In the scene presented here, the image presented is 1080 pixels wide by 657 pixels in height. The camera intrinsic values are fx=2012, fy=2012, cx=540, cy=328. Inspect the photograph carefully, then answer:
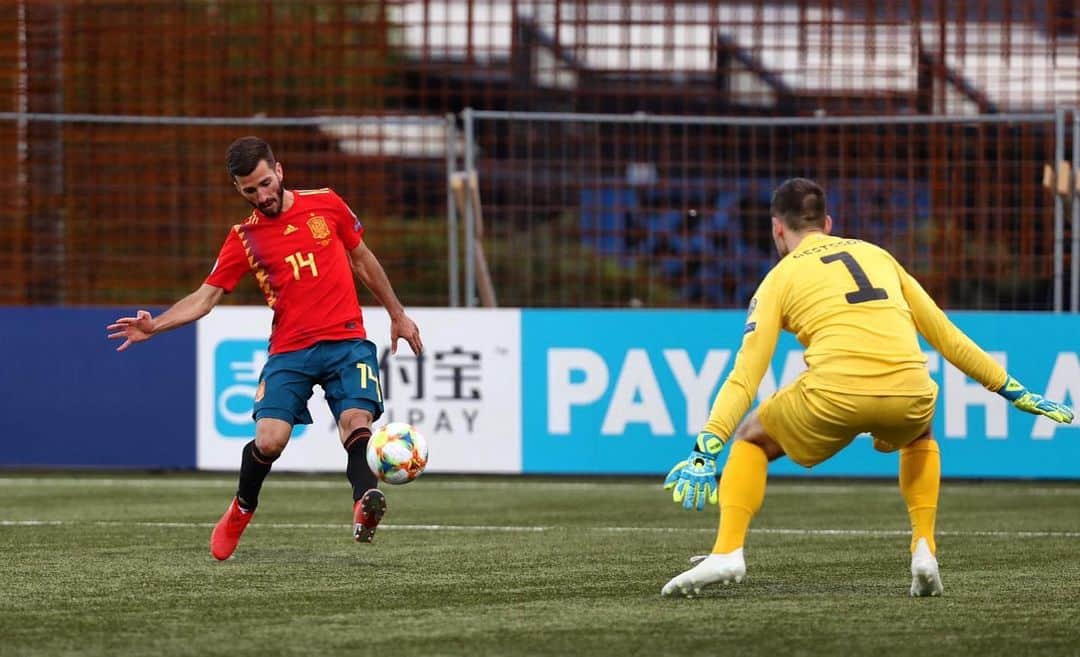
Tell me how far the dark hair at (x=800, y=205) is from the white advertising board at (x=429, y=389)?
7.20 metres

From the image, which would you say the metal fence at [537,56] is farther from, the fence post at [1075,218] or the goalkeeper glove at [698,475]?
the goalkeeper glove at [698,475]

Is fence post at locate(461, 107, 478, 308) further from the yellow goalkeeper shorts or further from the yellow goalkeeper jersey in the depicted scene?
the yellow goalkeeper shorts

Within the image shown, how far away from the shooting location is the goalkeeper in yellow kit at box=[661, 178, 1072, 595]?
6.79 m

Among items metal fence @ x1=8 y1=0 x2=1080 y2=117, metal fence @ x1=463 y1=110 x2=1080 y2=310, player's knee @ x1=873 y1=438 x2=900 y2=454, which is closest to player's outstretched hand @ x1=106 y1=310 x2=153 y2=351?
player's knee @ x1=873 y1=438 x2=900 y2=454

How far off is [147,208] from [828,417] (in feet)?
34.2

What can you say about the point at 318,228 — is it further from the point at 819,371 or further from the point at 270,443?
the point at 819,371

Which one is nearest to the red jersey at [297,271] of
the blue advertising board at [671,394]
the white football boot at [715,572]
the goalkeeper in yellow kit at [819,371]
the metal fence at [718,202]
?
the goalkeeper in yellow kit at [819,371]

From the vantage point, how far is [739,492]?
6918mm

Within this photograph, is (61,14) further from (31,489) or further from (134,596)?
(134,596)

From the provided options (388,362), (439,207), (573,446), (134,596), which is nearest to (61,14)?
(439,207)

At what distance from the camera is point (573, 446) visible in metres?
14.1

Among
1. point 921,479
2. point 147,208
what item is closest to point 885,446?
point 921,479

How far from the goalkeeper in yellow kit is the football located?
1.69 metres

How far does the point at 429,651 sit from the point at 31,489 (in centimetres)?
804
